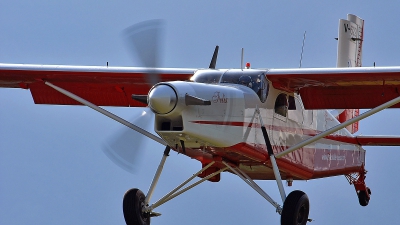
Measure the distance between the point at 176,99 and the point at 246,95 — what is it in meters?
1.91

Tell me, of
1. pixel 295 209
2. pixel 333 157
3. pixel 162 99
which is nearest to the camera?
pixel 162 99

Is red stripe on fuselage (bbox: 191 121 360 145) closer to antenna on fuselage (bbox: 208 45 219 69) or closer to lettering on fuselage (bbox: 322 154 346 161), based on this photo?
lettering on fuselage (bbox: 322 154 346 161)

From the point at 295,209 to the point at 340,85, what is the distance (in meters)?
3.14

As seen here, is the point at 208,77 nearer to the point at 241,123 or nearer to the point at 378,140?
the point at 241,123

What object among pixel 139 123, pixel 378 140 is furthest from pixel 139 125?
pixel 378 140

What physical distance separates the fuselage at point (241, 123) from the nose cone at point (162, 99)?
0.05ft

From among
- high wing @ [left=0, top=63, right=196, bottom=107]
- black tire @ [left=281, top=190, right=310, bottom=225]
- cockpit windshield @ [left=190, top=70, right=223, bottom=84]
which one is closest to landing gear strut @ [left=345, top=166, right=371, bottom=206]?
high wing @ [left=0, top=63, right=196, bottom=107]

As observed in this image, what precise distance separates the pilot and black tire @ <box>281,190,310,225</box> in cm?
194

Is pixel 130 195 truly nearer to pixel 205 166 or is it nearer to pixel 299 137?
pixel 205 166

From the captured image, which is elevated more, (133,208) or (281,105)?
(281,105)

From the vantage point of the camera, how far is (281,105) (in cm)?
1816

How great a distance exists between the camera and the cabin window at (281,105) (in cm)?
1800

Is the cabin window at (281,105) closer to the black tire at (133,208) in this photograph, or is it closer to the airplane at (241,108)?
the airplane at (241,108)

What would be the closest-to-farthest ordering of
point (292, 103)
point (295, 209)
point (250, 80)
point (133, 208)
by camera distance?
point (295, 209), point (250, 80), point (133, 208), point (292, 103)
